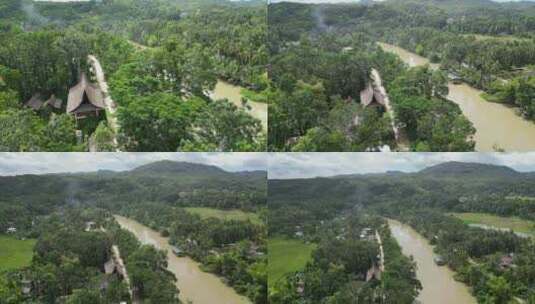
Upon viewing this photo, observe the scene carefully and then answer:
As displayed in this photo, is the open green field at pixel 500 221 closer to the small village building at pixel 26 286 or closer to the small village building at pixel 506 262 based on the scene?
the small village building at pixel 506 262

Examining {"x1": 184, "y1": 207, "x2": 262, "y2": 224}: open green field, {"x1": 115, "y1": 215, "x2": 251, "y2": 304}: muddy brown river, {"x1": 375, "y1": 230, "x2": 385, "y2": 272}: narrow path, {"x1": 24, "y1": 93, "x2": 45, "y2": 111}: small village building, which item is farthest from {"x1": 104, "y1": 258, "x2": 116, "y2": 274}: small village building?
{"x1": 375, "y1": 230, "x2": 385, "y2": 272}: narrow path

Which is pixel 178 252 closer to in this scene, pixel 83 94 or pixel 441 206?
pixel 83 94

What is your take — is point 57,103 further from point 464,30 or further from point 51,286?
point 464,30

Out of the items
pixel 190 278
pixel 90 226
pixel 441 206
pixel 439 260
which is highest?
pixel 441 206

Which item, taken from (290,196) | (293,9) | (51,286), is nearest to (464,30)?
(293,9)

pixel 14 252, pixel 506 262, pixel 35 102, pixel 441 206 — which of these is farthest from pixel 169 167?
pixel 506 262

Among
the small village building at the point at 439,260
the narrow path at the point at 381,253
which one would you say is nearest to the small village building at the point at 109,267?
the narrow path at the point at 381,253
